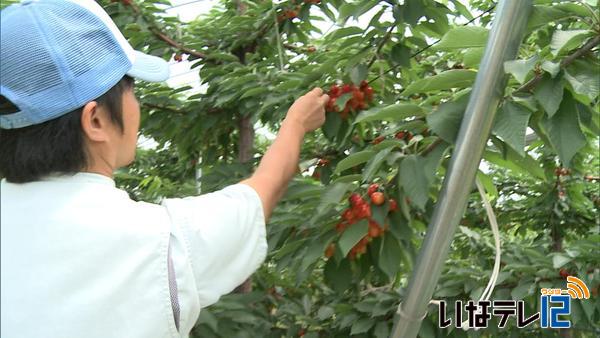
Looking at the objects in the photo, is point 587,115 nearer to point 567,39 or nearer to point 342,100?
point 567,39

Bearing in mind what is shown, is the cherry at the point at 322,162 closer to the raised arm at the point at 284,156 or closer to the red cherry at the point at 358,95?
the red cherry at the point at 358,95

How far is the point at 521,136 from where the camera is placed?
93cm

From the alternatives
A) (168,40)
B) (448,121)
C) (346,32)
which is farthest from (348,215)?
(168,40)

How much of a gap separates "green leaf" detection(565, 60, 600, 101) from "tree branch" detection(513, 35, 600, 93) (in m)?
0.01

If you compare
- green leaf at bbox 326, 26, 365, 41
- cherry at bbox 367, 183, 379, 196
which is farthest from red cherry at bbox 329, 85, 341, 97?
cherry at bbox 367, 183, 379, 196

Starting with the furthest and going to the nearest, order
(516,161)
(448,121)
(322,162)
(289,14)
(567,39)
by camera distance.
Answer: (289,14)
(322,162)
(516,161)
(448,121)
(567,39)

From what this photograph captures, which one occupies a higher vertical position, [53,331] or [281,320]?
[53,331]

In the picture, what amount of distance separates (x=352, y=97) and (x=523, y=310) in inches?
27.7

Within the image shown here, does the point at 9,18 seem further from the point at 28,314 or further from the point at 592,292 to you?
the point at 592,292

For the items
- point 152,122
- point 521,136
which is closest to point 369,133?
point 152,122

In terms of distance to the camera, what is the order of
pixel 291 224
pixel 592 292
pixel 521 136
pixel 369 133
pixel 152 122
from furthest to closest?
1. pixel 152 122
2. pixel 369 133
3. pixel 592 292
4. pixel 291 224
5. pixel 521 136

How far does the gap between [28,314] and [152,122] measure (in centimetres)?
146

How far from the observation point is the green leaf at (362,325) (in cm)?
162

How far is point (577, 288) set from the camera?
5.18 feet
